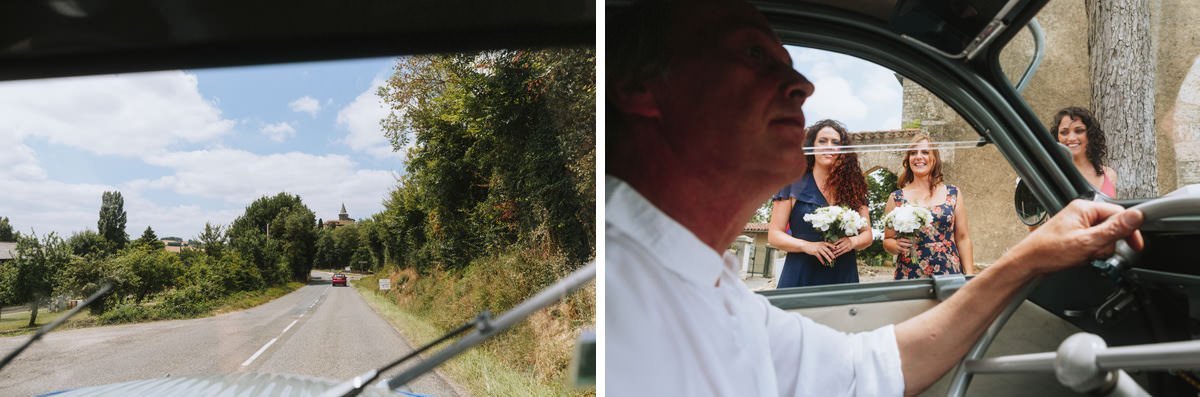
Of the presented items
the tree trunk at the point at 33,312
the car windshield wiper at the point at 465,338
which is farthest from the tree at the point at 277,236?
the car windshield wiper at the point at 465,338

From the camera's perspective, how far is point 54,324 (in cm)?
160

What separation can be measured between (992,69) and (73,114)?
2236 mm

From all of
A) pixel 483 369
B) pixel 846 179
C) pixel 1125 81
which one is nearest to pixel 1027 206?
pixel 846 179

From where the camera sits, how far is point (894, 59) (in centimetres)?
104

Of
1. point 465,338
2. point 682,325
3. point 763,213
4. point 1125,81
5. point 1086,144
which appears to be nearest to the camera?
point 682,325

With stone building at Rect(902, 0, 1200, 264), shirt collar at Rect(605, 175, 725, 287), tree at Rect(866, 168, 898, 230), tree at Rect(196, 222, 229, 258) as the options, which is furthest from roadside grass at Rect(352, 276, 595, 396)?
stone building at Rect(902, 0, 1200, 264)

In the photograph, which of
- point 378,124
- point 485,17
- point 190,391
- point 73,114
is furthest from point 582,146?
point 73,114

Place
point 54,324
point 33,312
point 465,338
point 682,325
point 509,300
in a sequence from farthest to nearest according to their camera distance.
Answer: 1. point 33,312
2. point 54,324
3. point 509,300
4. point 465,338
5. point 682,325

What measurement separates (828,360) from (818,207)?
0.29 metres

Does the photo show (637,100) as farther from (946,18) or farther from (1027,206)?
(1027,206)

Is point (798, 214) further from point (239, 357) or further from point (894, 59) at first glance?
point (239, 357)

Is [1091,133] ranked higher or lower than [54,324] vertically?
higher

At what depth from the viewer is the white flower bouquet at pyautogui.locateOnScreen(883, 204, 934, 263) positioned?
1.15 metres

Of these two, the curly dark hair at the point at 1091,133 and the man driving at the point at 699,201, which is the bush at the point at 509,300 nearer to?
the man driving at the point at 699,201
